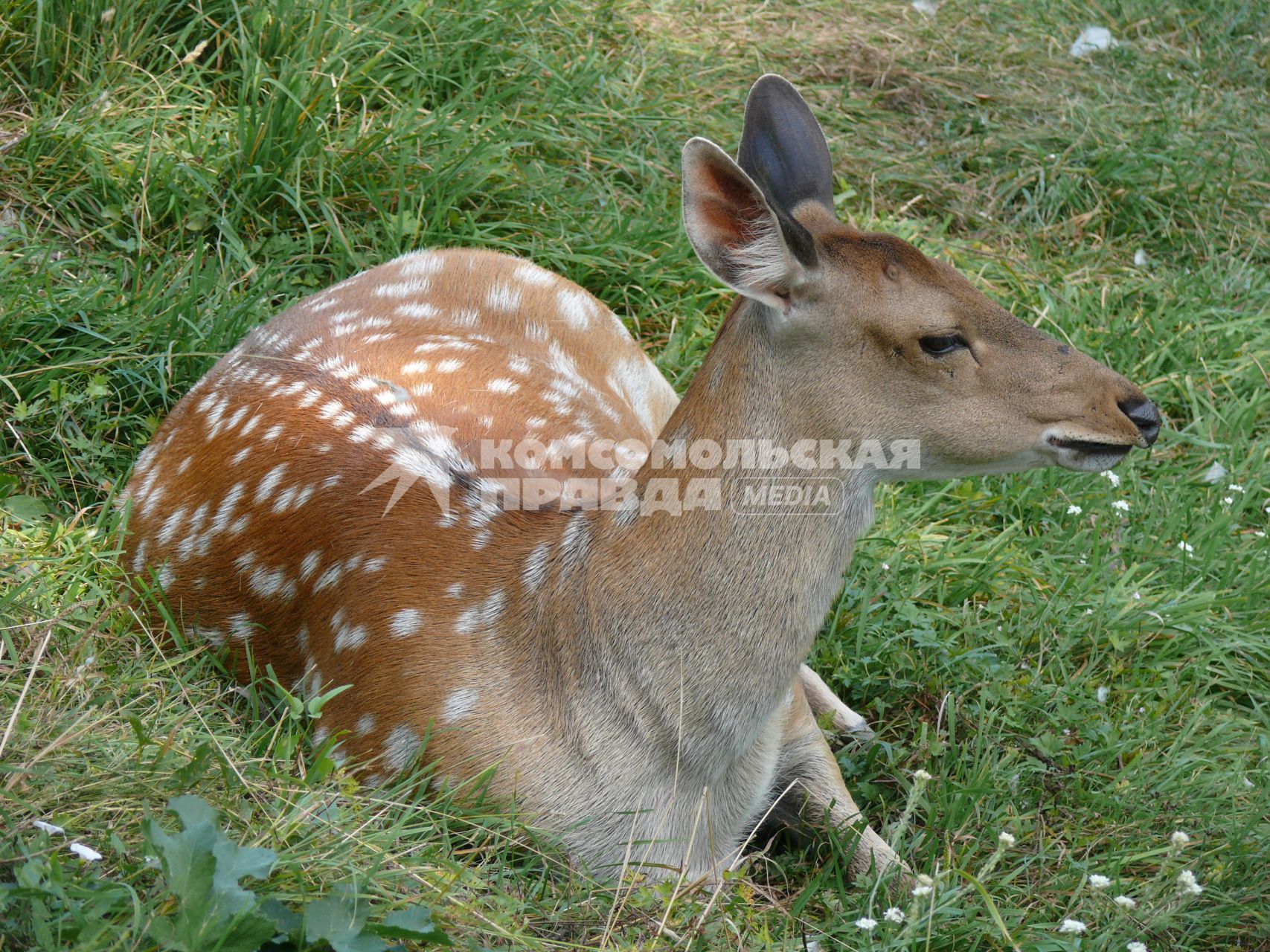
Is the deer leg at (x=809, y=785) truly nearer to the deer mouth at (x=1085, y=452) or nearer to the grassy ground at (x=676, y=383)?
the grassy ground at (x=676, y=383)

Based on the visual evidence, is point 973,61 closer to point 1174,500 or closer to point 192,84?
point 1174,500

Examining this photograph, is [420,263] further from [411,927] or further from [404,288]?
[411,927]

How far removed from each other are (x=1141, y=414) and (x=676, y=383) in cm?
211

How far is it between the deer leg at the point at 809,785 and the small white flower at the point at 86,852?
1538 millimetres

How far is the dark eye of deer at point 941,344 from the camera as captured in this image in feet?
9.05

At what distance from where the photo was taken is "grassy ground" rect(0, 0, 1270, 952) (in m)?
2.64

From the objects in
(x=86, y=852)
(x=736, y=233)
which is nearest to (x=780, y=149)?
(x=736, y=233)

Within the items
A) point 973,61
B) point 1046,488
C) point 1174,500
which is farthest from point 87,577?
point 973,61

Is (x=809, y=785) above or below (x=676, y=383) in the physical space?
below

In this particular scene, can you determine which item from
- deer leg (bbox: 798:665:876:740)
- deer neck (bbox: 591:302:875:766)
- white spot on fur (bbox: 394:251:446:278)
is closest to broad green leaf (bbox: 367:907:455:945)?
deer neck (bbox: 591:302:875:766)

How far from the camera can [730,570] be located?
274 centimetres

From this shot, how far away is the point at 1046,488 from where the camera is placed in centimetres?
439

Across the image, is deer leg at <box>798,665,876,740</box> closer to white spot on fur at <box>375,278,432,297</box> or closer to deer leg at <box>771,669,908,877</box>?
deer leg at <box>771,669,908,877</box>

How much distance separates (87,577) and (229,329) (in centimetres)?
101
